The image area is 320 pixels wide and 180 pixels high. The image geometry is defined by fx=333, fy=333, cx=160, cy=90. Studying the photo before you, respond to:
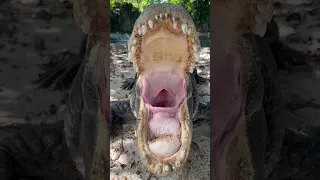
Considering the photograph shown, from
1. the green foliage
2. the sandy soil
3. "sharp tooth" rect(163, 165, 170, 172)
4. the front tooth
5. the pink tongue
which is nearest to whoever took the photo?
the front tooth

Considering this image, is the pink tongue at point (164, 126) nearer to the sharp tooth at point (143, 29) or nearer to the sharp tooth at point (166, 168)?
the sharp tooth at point (166, 168)

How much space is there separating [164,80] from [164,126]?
1.00 ft

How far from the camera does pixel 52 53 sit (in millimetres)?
884

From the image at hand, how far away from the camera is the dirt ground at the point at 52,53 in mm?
867

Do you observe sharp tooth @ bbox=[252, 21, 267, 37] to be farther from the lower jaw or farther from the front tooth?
the lower jaw

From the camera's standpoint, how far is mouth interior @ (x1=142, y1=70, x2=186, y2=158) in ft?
3.43

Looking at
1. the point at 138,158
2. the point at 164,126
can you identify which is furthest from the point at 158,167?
the point at 138,158

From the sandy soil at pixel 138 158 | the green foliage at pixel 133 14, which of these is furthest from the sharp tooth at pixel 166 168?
the green foliage at pixel 133 14

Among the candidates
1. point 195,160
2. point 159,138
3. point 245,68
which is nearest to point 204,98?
point 195,160

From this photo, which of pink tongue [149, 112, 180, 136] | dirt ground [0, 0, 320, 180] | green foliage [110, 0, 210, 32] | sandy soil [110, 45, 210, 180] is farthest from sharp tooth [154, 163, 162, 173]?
green foliage [110, 0, 210, 32]

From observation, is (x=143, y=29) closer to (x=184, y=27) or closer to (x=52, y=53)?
(x=184, y=27)

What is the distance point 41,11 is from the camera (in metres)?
0.87

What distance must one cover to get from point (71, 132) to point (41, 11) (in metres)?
0.34

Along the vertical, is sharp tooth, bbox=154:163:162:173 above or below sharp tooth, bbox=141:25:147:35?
below
